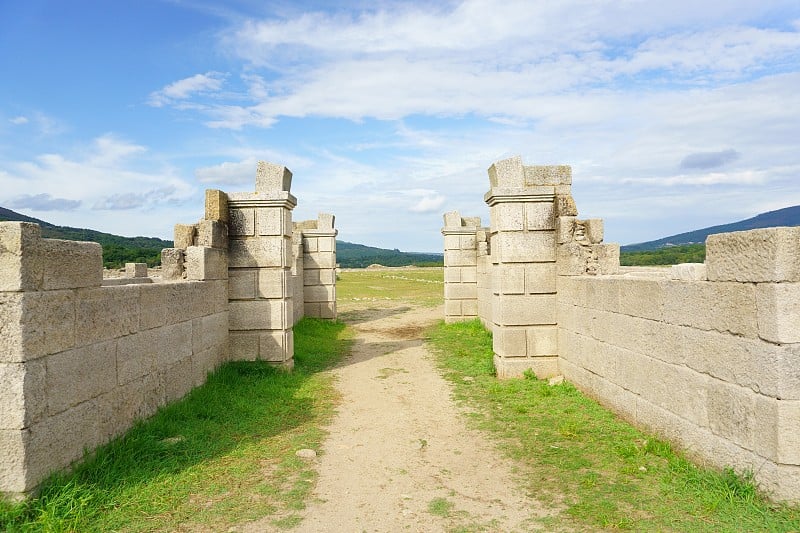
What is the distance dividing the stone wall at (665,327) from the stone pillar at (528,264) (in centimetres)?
2

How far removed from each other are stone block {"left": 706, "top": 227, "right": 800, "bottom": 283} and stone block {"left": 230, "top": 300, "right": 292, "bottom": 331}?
246 inches

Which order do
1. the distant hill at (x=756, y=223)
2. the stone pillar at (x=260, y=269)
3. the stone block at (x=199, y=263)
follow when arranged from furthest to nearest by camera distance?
the distant hill at (x=756, y=223)
the stone pillar at (x=260, y=269)
the stone block at (x=199, y=263)

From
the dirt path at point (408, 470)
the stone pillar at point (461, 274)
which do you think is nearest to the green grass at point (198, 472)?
the dirt path at point (408, 470)

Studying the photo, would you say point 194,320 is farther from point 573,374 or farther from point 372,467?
point 573,374

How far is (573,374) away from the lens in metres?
7.69

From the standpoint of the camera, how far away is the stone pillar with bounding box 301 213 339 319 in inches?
651

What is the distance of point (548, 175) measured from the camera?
8.26m

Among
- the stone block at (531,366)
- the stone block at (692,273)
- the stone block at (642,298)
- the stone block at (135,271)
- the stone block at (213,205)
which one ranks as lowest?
the stone block at (531,366)

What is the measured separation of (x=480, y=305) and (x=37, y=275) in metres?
11.8

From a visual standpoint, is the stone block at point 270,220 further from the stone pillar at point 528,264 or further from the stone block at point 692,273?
the stone block at point 692,273

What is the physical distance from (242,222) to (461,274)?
8180 millimetres

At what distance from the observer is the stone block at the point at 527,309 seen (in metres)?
8.27

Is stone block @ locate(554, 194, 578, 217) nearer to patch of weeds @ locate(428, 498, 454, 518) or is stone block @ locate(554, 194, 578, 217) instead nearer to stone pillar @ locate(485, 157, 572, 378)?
stone pillar @ locate(485, 157, 572, 378)

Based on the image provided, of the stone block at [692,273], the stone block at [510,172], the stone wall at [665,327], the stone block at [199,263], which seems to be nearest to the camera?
the stone wall at [665,327]
